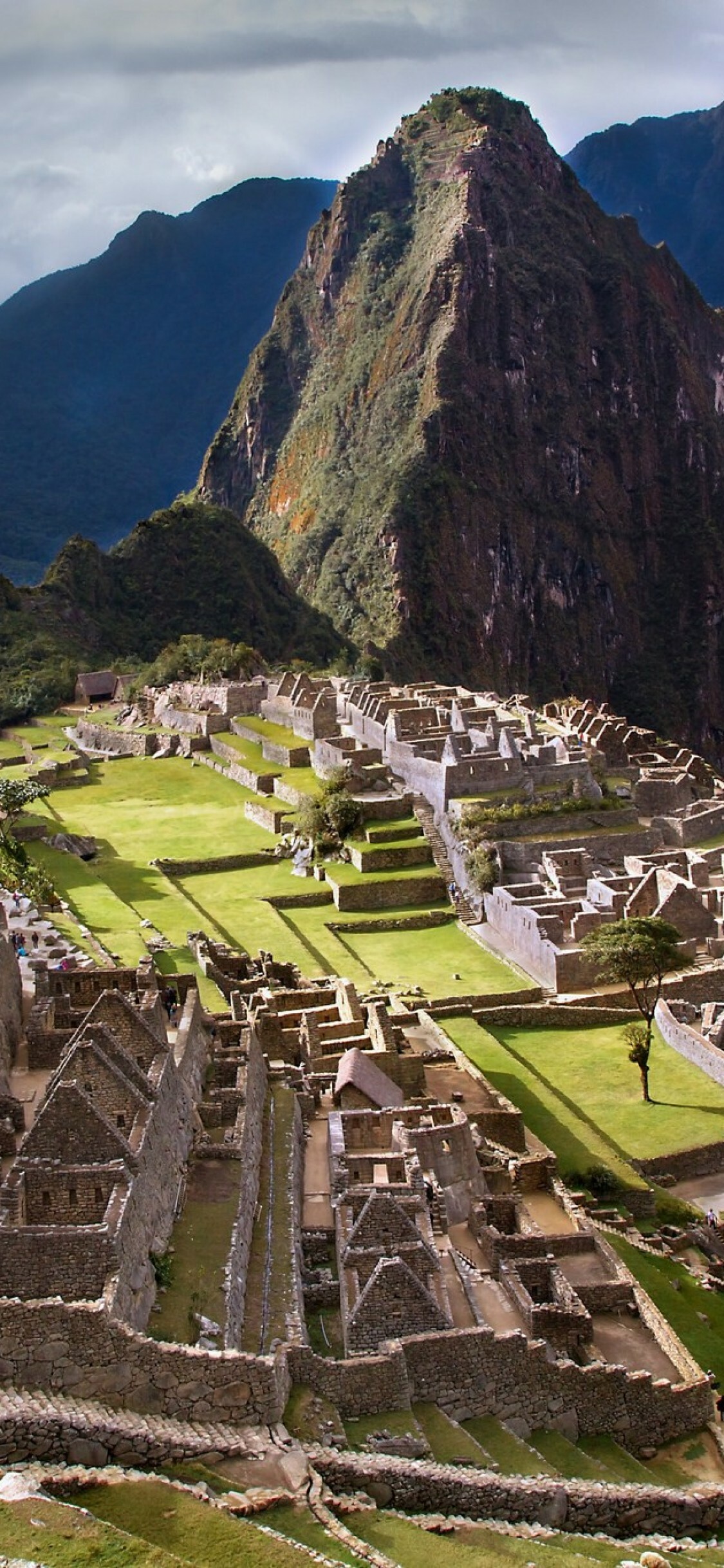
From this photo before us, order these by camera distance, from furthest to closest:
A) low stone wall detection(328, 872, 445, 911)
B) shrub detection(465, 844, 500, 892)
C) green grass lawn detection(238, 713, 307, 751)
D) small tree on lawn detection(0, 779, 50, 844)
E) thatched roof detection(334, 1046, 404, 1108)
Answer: green grass lawn detection(238, 713, 307, 751) < small tree on lawn detection(0, 779, 50, 844) < low stone wall detection(328, 872, 445, 911) < shrub detection(465, 844, 500, 892) < thatched roof detection(334, 1046, 404, 1108)

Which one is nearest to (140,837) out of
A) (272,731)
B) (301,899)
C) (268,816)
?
(268,816)

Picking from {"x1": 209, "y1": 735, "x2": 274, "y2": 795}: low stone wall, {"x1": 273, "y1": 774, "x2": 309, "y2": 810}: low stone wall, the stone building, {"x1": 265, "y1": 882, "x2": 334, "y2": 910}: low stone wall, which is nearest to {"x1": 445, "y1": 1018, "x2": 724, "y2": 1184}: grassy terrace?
the stone building

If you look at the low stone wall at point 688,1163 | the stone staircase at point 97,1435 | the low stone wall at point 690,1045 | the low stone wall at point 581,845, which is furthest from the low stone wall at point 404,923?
the stone staircase at point 97,1435

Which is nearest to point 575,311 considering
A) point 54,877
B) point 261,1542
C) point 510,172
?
point 510,172

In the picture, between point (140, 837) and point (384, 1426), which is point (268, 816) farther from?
point (384, 1426)

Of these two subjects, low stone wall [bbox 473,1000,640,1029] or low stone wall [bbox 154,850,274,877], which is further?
low stone wall [bbox 154,850,274,877]

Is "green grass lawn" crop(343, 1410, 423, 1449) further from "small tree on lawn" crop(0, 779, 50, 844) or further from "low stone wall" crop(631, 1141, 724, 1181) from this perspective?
"small tree on lawn" crop(0, 779, 50, 844)

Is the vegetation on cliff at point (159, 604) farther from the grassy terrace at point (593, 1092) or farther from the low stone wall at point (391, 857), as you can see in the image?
the grassy terrace at point (593, 1092)

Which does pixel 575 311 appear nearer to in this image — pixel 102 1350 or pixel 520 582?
pixel 520 582
